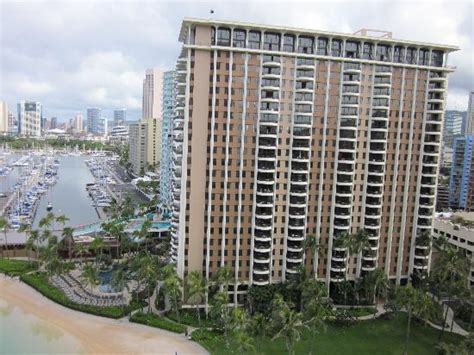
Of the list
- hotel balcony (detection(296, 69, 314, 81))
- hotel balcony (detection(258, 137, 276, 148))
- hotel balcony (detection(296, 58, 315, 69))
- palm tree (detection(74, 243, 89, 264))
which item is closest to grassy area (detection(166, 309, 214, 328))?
hotel balcony (detection(258, 137, 276, 148))

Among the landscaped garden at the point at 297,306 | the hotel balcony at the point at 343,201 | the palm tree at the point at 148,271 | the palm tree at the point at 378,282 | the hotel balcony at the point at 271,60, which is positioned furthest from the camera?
the hotel balcony at the point at 343,201

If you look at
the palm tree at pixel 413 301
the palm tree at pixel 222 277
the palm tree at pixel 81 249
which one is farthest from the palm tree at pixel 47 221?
the palm tree at pixel 413 301

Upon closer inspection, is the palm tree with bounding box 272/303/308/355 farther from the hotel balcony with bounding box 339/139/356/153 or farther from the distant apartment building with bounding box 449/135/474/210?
the distant apartment building with bounding box 449/135/474/210

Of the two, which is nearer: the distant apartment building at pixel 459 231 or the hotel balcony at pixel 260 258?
the hotel balcony at pixel 260 258

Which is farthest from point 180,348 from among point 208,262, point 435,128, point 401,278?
point 435,128

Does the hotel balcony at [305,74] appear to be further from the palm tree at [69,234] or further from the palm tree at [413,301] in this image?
the palm tree at [69,234]

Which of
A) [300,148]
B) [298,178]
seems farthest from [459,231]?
[300,148]
